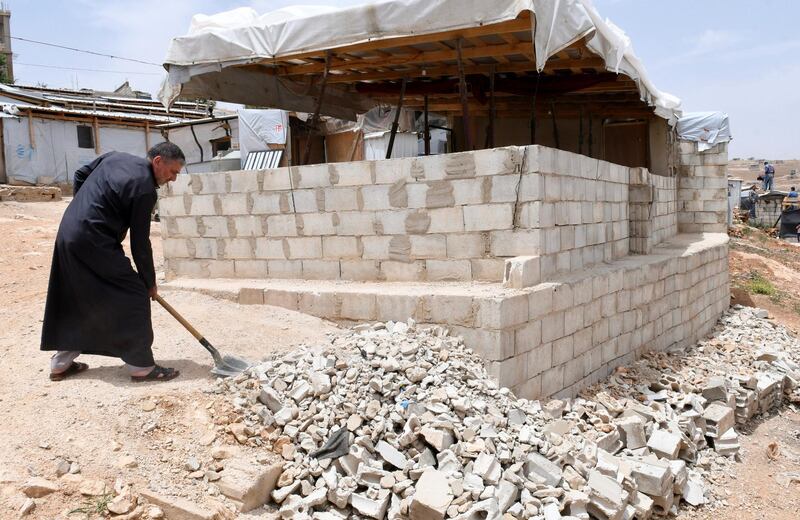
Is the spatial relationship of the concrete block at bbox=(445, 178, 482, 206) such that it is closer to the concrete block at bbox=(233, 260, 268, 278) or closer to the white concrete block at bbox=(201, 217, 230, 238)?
the concrete block at bbox=(233, 260, 268, 278)

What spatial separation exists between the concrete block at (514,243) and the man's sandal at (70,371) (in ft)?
10.6

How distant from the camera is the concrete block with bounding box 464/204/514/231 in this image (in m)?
5.08

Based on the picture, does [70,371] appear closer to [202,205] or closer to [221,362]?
[221,362]

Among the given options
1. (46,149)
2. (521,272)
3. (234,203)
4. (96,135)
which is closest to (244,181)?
(234,203)

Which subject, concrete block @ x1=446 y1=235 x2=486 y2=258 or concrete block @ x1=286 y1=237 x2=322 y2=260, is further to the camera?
concrete block @ x1=286 y1=237 x2=322 y2=260

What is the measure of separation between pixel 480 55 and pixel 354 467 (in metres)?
4.56

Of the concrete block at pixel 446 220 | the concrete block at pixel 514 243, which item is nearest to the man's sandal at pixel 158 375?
the concrete block at pixel 446 220

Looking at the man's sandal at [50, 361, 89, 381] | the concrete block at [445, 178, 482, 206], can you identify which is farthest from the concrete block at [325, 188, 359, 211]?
the man's sandal at [50, 361, 89, 381]

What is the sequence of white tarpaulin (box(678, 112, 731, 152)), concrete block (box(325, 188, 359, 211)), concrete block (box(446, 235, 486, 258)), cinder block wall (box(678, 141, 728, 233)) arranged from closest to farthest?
concrete block (box(446, 235, 486, 258))
concrete block (box(325, 188, 359, 211))
white tarpaulin (box(678, 112, 731, 152))
cinder block wall (box(678, 141, 728, 233))

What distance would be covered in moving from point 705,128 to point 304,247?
8949mm

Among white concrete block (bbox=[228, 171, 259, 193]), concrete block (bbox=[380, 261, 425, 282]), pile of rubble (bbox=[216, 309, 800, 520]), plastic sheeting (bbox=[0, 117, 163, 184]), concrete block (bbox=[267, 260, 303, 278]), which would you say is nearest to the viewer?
pile of rubble (bbox=[216, 309, 800, 520])

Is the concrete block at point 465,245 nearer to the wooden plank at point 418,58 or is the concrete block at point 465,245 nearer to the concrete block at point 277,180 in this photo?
the concrete block at point 277,180

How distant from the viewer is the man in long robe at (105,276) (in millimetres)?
4020

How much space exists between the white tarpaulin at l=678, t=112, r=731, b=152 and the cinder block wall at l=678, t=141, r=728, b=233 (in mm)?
252
